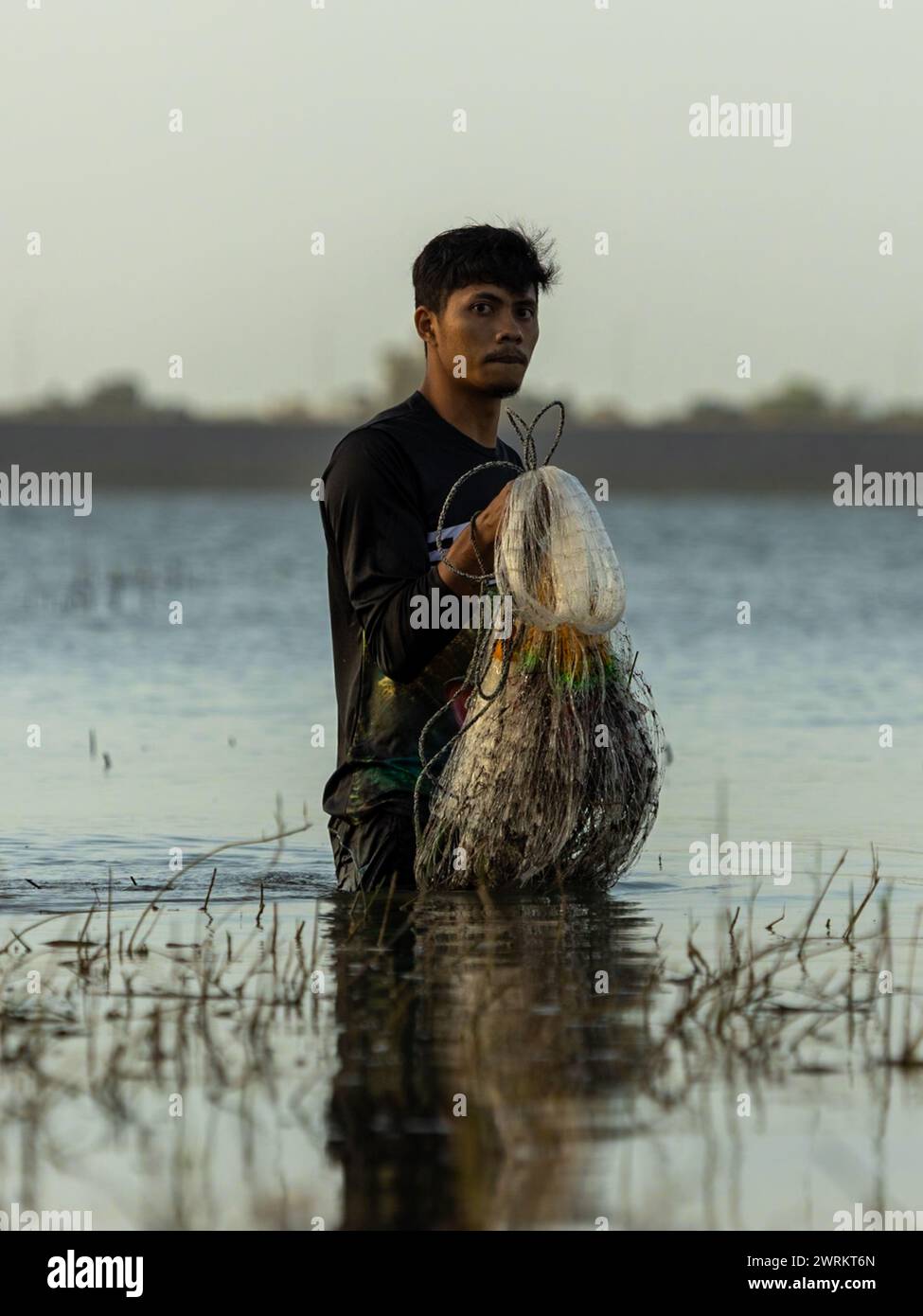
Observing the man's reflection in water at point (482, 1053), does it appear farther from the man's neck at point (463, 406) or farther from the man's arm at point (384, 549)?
the man's neck at point (463, 406)

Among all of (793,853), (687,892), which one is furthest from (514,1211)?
(793,853)

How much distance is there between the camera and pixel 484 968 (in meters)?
5.71

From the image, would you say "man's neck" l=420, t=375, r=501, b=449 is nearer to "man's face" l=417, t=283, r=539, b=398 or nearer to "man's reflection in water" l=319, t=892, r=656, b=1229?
"man's face" l=417, t=283, r=539, b=398

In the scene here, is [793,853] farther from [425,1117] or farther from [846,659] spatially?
[846,659]

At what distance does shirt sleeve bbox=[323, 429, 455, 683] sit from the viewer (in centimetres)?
648

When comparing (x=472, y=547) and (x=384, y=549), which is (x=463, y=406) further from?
(x=472, y=547)

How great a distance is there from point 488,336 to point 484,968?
212 centimetres

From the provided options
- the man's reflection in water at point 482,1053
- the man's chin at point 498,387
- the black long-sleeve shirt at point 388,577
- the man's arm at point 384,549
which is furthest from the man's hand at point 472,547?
the man's reflection in water at point 482,1053

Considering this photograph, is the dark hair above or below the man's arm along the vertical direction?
above

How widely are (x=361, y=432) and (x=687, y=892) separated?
1.82 meters

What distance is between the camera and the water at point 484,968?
4066 mm

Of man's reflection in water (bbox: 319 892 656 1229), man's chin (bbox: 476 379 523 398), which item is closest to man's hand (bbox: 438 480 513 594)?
man's chin (bbox: 476 379 523 398)

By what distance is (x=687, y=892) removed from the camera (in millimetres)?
7164

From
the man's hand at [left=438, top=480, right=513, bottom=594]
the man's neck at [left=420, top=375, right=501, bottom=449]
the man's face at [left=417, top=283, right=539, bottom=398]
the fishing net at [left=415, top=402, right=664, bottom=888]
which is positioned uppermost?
the man's face at [left=417, top=283, right=539, bottom=398]
